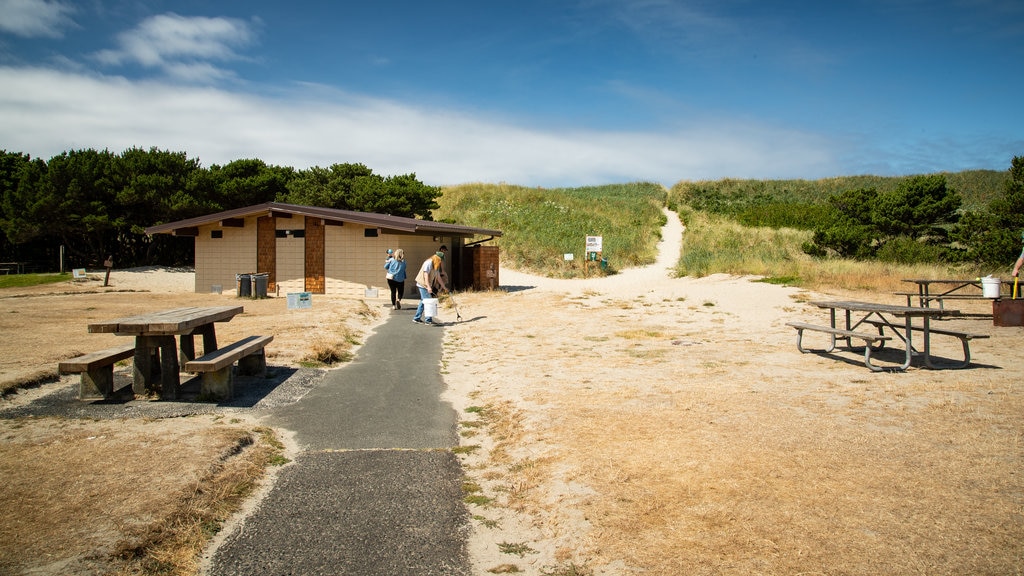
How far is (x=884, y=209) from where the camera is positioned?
27.0 meters

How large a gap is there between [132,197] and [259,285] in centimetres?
1625

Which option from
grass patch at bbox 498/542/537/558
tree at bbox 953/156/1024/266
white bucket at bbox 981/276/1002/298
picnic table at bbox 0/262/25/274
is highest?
tree at bbox 953/156/1024/266

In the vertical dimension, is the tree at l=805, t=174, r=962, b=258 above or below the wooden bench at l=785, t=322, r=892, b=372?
above

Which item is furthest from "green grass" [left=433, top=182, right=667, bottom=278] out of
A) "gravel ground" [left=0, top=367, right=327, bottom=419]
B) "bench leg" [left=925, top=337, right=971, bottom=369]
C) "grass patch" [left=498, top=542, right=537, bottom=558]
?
"grass patch" [left=498, top=542, right=537, bottom=558]

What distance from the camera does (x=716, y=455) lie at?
4238 mm

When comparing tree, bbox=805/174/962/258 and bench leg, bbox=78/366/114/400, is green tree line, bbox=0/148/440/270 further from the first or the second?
bench leg, bbox=78/366/114/400

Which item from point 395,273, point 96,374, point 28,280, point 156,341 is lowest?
point 96,374

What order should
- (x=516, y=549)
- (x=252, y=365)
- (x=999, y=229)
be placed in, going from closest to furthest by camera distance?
(x=516, y=549) → (x=252, y=365) → (x=999, y=229)

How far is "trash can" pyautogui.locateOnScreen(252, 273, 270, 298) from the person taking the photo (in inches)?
770

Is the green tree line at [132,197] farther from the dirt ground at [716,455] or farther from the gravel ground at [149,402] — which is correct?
the gravel ground at [149,402]

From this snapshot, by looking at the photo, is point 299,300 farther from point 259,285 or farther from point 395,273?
point 259,285

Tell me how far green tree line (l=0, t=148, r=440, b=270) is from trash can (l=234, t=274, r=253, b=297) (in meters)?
13.9

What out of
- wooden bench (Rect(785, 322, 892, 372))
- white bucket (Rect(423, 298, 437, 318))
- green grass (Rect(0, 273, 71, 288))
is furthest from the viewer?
green grass (Rect(0, 273, 71, 288))

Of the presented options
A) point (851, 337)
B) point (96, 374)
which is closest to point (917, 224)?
point (851, 337)
